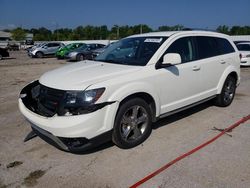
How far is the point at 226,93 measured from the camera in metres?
5.93

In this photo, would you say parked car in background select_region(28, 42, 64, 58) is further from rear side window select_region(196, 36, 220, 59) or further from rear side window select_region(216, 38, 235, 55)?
rear side window select_region(196, 36, 220, 59)

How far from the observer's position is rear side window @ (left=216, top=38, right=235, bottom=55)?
5.66 meters

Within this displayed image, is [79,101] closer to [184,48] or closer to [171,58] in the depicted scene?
[171,58]

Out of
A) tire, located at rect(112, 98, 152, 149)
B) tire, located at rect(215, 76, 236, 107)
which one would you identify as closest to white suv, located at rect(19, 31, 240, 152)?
tire, located at rect(112, 98, 152, 149)

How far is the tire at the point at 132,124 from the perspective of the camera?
144 inches

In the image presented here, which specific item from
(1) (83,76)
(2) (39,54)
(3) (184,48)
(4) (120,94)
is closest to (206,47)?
(3) (184,48)

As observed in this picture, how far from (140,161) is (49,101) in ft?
5.02

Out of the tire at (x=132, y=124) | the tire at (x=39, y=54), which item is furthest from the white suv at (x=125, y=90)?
the tire at (x=39, y=54)

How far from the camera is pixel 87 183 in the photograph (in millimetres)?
3064

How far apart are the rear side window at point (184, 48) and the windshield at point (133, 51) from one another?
0.23 metres

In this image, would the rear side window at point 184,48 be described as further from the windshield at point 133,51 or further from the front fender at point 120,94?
the front fender at point 120,94

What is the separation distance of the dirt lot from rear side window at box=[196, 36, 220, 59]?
141 cm

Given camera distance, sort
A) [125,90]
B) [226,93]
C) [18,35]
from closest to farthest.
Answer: [125,90] → [226,93] → [18,35]

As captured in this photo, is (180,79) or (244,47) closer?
(180,79)
